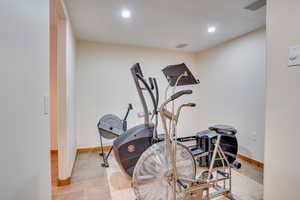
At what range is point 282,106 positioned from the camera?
115 cm

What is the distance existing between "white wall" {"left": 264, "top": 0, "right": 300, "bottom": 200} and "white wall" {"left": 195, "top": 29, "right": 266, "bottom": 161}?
1775mm

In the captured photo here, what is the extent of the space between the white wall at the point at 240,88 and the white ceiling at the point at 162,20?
29 cm

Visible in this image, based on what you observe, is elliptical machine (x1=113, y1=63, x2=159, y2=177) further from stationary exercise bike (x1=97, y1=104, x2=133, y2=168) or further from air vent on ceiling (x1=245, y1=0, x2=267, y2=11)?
air vent on ceiling (x1=245, y1=0, x2=267, y2=11)

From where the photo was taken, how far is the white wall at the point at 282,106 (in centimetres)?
108

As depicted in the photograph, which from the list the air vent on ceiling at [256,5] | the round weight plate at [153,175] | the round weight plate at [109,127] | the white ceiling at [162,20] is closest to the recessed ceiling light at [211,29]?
the white ceiling at [162,20]

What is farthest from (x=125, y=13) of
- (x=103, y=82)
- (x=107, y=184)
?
(x=107, y=184)

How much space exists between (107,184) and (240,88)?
3.00 m

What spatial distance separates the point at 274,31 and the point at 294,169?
1044mm

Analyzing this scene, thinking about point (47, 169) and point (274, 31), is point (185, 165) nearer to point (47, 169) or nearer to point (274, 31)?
point (47, 169)

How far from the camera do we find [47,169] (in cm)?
114

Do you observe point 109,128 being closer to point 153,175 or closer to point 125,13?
point 153,175

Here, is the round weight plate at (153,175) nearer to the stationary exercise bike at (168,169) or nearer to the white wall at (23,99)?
the stationary exercise bike at (168,169)

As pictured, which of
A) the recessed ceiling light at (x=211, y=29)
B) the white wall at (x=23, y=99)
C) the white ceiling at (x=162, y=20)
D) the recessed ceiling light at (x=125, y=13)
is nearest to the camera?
the white wall at (x=23, y=99)

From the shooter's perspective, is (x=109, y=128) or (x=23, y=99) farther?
(x=109, y=128)
